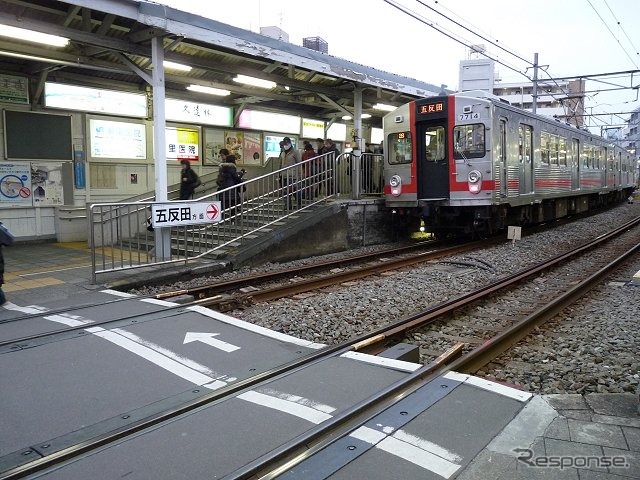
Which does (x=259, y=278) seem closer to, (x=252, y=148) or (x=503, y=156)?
(x=503, y=156)

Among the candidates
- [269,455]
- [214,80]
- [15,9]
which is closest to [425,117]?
[214,80]

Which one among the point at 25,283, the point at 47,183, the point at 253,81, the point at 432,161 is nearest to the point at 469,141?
the point at 432,161

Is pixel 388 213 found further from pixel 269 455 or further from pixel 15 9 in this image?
pixel 269 455

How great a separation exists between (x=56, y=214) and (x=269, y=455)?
10.7 meters

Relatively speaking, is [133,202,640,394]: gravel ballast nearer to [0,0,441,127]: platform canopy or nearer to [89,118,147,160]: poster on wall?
[0,0,441,127]: platform canopy

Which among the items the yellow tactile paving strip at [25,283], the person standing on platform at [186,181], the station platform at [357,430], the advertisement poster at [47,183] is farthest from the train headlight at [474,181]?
the advertisement poster at [47,183]

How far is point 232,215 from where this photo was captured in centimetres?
1016

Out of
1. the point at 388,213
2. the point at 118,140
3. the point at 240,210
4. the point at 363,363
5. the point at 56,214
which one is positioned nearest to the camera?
the point at 363,363

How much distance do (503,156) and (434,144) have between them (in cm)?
162

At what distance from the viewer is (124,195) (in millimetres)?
12781

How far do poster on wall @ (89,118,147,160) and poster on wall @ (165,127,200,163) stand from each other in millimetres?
654

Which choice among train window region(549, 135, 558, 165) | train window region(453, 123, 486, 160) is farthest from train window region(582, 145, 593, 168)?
train window region(453, 123, 486, 160)

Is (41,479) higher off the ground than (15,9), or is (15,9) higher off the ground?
(15,9)

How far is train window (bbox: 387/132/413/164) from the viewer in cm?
1290
